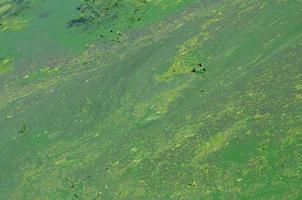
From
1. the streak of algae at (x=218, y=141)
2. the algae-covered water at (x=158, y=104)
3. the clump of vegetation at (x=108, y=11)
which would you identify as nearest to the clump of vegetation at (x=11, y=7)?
the algae-covered water at (x=158, y=104)

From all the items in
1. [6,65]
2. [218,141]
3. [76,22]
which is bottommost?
[6,65]

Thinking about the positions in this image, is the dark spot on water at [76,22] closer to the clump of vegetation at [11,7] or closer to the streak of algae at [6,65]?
the streak of algae at [6,65]

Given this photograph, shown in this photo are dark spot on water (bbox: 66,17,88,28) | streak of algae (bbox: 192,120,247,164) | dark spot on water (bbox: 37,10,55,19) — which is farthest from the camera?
dark spot on water (bbox: 37,10,55,19)

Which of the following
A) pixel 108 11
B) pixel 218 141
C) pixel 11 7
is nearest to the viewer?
pixel 218 141

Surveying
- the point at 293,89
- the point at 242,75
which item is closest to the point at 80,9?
the point at 242,75

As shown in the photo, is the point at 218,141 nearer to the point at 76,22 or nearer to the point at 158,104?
the point at 158,104

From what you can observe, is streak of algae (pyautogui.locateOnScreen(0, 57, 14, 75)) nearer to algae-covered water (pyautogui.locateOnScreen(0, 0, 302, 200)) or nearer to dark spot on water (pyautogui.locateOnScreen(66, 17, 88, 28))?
algae-covered water (pyautogui.locateOnScreen(0, 0, 302, 200))

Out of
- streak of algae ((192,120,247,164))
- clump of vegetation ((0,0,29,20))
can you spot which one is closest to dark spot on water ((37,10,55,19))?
clump of vegetation ((0,0,29,20))

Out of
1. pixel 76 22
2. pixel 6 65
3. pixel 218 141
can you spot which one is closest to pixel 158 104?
pixel 218 141
